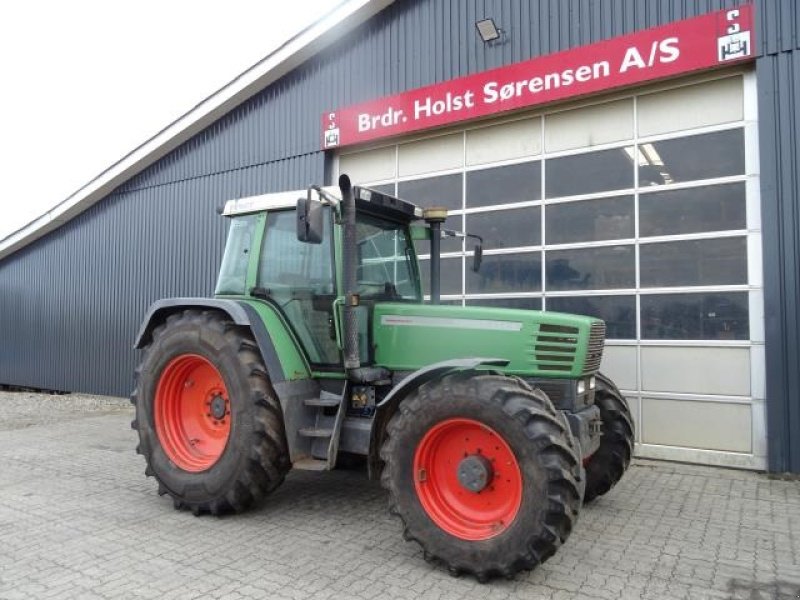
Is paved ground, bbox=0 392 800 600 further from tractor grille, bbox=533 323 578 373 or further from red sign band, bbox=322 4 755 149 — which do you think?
red sign band, bbox=322 4 755 149

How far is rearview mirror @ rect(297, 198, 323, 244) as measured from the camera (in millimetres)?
4168

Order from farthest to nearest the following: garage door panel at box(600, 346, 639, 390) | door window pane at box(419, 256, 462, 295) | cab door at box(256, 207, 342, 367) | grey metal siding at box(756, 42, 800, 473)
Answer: door window pane at box(419, 256, 462, 295), garage door panel at box(600, 346, 639, 390), grey metal siding at box(756, 42, 800, 473), cab door at box(256, 207, 342, 367)

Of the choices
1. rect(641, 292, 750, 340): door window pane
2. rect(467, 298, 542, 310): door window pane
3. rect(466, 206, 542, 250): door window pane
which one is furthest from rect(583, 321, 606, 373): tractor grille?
rect(466, 206, 542, 250): door window pane

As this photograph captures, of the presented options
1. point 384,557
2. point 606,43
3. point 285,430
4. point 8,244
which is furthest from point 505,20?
point 8,244

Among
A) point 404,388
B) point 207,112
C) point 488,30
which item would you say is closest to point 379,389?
point 404,388

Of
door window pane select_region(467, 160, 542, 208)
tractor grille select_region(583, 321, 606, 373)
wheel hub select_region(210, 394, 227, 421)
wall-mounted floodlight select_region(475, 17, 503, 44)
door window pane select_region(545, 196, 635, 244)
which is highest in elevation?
wall-mounted floodlight select_region(475, 17, 503, 44)

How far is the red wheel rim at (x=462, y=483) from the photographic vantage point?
363 centimetres

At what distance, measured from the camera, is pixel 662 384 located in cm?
686

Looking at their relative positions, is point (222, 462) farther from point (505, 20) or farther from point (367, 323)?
point (505, 20)

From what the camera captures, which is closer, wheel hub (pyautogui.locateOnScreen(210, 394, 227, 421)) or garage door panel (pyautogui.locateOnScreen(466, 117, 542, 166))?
wheel hub (pyautogui.locateOnScreen(210, 394, 227, 421))

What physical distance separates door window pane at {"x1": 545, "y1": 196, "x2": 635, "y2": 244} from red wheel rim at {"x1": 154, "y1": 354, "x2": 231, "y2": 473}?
454 centimetres

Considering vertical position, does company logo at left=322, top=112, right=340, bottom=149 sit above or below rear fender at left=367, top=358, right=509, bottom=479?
above

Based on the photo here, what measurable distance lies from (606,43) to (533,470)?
219 inches

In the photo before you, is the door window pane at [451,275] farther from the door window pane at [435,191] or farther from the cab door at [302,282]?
the cab door at [302,282]
